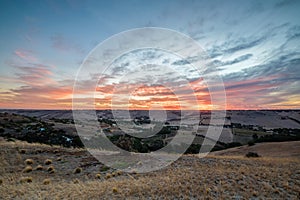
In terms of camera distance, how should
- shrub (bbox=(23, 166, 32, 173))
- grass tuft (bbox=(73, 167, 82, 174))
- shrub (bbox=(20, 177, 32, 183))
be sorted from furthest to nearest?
grass tuft (bbox=(73, 167, 82, 174)) < shrub (bbox=(23, 166, 32, 173)) < shrub (bbox=(20, 177, 32, 183))

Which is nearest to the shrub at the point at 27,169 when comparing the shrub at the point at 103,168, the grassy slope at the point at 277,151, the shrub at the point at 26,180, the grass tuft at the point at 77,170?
the shrub at the point at 26,180

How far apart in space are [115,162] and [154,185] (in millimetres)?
7635

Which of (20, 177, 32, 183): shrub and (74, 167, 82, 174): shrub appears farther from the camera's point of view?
(74, 167, 82, 174): shrub

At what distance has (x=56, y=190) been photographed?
1065 cm

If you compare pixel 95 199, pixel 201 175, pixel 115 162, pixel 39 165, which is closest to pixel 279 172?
pixel 201 175

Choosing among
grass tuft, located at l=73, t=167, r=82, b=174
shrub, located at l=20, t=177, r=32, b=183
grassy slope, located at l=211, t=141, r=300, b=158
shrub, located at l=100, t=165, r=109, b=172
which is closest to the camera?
shrub, located at l=20, t=177, r=32, b=183

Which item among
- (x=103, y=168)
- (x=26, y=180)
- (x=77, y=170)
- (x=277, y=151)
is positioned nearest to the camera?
(x=26, y=180)

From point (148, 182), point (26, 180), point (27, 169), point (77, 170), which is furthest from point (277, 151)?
point (27, 169)

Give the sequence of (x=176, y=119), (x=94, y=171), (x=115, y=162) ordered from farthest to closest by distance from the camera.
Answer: (x=176, y=119)
(x=115, y=162)
(x=94, y=171)

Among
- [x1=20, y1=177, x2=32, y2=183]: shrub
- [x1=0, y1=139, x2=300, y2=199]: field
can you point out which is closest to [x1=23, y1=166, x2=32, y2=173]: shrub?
[x1=0, y1=139, x2=300, y2=199]: field

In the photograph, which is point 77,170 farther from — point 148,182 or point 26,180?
point 148,182

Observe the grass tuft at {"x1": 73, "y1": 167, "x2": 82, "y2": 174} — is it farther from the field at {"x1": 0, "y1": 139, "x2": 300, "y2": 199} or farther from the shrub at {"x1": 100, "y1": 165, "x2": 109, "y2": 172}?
the shrub at {"x1": 100, "y1": 165, "x2": 109, "y2": 172}

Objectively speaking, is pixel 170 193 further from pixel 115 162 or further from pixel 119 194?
pixel 115 162

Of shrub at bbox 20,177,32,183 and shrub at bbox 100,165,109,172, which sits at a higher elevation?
shrub at bbox 20,177,32,183
